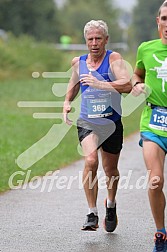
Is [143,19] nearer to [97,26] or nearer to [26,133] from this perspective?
[26,133]

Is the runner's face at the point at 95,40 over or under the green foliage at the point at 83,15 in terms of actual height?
over

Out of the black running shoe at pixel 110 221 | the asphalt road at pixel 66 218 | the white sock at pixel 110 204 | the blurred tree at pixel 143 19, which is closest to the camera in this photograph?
the asphalt road at pixel 66 218

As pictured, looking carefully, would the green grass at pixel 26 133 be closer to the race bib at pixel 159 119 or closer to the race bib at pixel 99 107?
the race bib at pixel 99 107

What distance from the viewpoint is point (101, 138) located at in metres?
8.25

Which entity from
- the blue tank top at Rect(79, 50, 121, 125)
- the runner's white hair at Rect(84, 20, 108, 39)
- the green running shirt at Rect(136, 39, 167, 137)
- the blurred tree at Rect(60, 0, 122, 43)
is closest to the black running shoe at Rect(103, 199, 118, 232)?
the blue tank top at Rect(79, 50, 121, 125)

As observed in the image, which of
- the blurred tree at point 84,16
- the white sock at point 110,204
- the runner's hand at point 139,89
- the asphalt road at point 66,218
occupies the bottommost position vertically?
the blurred tree at point 84,16

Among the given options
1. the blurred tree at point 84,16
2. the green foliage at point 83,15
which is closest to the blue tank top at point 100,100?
the blurred tree at point 84,16

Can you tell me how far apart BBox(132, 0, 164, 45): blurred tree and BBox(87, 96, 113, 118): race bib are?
9960cm

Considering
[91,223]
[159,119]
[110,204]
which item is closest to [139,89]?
[159,119]

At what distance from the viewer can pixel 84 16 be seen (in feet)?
396

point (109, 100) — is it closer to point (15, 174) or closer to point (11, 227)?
point (11, 227)

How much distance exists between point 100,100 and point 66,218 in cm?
160

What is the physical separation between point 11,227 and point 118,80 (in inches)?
73.0

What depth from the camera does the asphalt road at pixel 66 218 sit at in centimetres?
775
